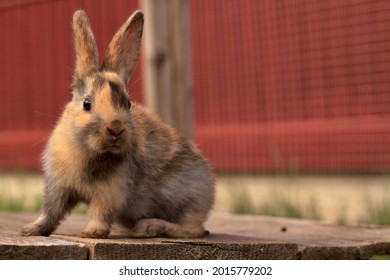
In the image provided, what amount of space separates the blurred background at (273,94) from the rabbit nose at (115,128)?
2.51m

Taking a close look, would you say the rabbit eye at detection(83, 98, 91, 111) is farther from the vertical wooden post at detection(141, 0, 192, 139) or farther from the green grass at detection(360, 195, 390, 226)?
the green grass at detection(360, 195, 390, 226)

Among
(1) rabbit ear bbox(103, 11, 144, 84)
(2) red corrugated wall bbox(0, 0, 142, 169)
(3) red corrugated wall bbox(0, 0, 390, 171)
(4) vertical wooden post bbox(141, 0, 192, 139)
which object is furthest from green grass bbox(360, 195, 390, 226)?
(2) red corrugated wall bbox(0, 0, 142, 169)

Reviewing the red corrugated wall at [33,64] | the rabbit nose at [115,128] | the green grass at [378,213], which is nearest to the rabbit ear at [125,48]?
the rabbit nose at [115,128]

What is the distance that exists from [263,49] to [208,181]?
→ 4.69m

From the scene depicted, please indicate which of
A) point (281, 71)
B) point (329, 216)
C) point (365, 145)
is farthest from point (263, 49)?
point (329, 216)

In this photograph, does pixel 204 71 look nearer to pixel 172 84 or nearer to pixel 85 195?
pixel 172 84

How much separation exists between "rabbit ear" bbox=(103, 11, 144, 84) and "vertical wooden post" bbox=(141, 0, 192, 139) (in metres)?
1.98

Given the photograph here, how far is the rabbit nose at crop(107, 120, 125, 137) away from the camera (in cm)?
332

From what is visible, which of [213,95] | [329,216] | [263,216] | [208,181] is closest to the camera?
[208,181]

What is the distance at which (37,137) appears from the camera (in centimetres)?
1005

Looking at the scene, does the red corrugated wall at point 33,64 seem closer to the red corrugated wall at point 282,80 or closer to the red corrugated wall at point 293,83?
the red corrugated wall at point 282,80

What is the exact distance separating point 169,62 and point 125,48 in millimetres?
2120

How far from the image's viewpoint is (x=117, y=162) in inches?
139

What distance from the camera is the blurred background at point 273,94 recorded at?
5977mm
